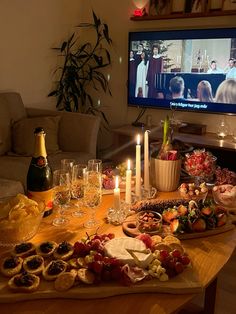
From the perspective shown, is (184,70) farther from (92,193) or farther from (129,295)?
(129,295)

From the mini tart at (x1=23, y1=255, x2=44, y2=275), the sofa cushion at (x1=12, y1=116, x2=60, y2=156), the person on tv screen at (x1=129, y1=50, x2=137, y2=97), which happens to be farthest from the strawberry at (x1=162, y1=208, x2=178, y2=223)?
Result: the person on tv screen at (x1=129, y1=50, x2=137, y2=97)

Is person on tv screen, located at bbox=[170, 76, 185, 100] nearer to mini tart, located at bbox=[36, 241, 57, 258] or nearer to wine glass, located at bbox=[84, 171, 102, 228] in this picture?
wine glass, located at bbox=[84, 171, 102, 228]

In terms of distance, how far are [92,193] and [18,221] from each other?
0.36 meters

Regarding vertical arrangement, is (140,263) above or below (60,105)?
below

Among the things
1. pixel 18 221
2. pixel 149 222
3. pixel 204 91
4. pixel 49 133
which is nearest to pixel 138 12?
pixel 204 91

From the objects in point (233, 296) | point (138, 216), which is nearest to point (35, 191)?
point (138, 216)

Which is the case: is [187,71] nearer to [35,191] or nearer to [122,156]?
[122,156]

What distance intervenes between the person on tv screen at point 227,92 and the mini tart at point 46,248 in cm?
275

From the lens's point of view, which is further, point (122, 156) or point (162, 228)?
point (122, 156)

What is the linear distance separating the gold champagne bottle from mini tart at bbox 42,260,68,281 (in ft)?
1.48

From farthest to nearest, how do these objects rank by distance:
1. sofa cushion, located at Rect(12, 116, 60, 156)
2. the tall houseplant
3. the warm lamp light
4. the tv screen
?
the tall houseplant
the warm lamp light
the tv screen
sofa cushion, located at Rect(12, 116, 60, 156)

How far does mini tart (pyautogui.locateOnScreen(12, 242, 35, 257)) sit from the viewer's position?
126 cm

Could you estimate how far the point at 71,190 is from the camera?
65.0 inches

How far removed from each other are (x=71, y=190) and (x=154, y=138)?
2.21 m
